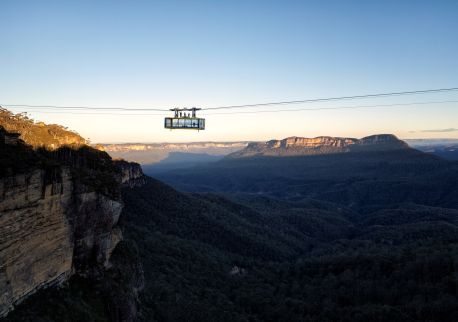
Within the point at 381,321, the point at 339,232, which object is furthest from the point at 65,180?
the point at 339,232

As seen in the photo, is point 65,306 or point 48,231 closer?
point 48,231

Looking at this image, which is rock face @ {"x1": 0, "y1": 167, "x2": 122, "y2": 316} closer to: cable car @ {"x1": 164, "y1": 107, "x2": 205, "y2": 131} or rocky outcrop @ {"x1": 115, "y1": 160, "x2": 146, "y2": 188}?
cable car @ {"x1": 164, "y1": 107, "x2": 205, "y2": 131}

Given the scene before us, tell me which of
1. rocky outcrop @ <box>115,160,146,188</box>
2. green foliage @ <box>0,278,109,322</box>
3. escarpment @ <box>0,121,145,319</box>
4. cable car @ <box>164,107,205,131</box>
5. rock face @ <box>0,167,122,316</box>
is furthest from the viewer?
rocky outcrop @ <box>115,160,146,188</box>

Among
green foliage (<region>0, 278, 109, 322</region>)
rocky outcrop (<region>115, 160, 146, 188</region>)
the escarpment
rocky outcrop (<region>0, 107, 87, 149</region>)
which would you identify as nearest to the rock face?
the escarpment

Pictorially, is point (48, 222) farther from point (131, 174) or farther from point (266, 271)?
point (131, 174)

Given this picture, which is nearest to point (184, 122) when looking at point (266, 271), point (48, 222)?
point (48, 222)

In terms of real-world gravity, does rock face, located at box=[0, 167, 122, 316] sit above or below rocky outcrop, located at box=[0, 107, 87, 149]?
below

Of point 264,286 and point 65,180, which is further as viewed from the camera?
point 264,286

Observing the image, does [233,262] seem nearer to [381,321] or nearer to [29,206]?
[381,321]
